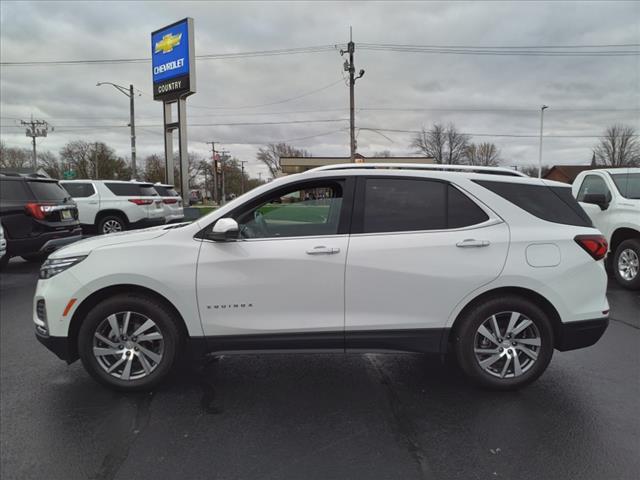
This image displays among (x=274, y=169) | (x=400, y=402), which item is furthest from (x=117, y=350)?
(x=274, y=169)

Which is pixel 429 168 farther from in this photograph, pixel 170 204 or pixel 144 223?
pixel 170 204

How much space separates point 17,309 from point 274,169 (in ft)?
308

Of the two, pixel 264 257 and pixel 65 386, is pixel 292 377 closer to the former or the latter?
pixel 264 257

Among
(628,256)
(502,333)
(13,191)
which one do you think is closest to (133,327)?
(502,333)

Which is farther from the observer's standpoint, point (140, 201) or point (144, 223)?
point (144, 223)

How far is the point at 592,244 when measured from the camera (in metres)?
3.32

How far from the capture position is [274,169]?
98125 millimetres

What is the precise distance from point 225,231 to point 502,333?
2234 millimetres

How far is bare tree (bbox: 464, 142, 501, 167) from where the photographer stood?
2749 inches

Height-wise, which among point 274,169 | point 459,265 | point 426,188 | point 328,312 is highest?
point 274,169

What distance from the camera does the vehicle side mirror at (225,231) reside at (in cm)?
311

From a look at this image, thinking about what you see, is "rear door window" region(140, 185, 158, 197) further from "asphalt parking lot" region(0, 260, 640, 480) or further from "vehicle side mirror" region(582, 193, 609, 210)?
"vehicle side mirror" region(582, 193, 609, 210)

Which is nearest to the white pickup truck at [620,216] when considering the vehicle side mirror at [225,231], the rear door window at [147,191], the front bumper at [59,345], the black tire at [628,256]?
the black tire at [628,256]

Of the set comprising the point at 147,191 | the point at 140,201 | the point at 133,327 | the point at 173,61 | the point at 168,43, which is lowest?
the point at 133,327
